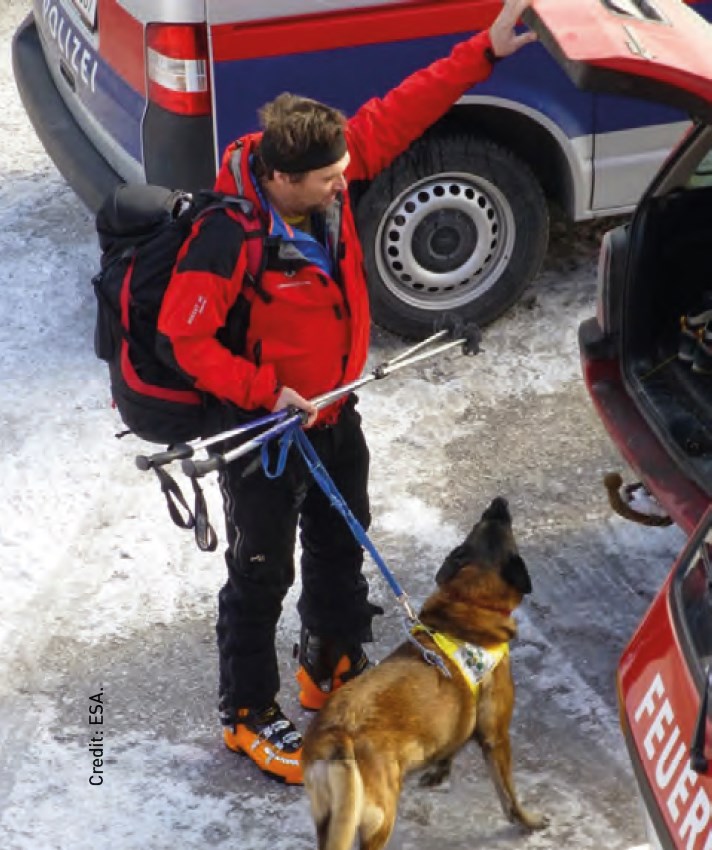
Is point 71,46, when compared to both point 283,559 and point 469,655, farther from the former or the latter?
point 469,655

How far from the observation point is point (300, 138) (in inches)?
137

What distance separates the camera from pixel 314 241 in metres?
3.66

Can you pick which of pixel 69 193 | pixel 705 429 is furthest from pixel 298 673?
pixel 69 193

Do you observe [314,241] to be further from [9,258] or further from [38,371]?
[9,258]

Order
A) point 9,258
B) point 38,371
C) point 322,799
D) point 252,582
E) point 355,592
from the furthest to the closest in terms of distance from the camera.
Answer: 1. point 9,258
2. point 38,371
3. point 355,592
4. point 252,582
5. point 322,799

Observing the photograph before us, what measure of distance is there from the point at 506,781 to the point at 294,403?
1143 millimetres

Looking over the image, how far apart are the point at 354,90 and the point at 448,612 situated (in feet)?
7.26

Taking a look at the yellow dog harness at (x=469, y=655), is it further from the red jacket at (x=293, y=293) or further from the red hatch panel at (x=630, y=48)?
the red hatch panel at (x=630, y=48)

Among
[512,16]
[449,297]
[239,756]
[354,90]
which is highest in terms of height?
[512,16]

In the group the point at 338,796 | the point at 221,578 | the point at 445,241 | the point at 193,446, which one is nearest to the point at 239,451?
the point at 193,446

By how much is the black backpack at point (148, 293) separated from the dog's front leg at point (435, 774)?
1.02m

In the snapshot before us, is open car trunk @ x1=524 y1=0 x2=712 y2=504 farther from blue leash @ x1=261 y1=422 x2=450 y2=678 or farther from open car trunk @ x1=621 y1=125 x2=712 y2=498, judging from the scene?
blue leash @ x1=261 y1=422 x2=450 y2=678

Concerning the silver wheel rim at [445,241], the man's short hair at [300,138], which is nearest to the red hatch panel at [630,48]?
the man's short hair at [300,138]

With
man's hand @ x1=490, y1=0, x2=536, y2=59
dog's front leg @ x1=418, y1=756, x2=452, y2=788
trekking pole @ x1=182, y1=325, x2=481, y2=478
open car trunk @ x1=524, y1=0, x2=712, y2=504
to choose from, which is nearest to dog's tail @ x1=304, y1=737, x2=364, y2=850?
dog's front leg @ x1=418, y1=756, x2=452, y2=788
